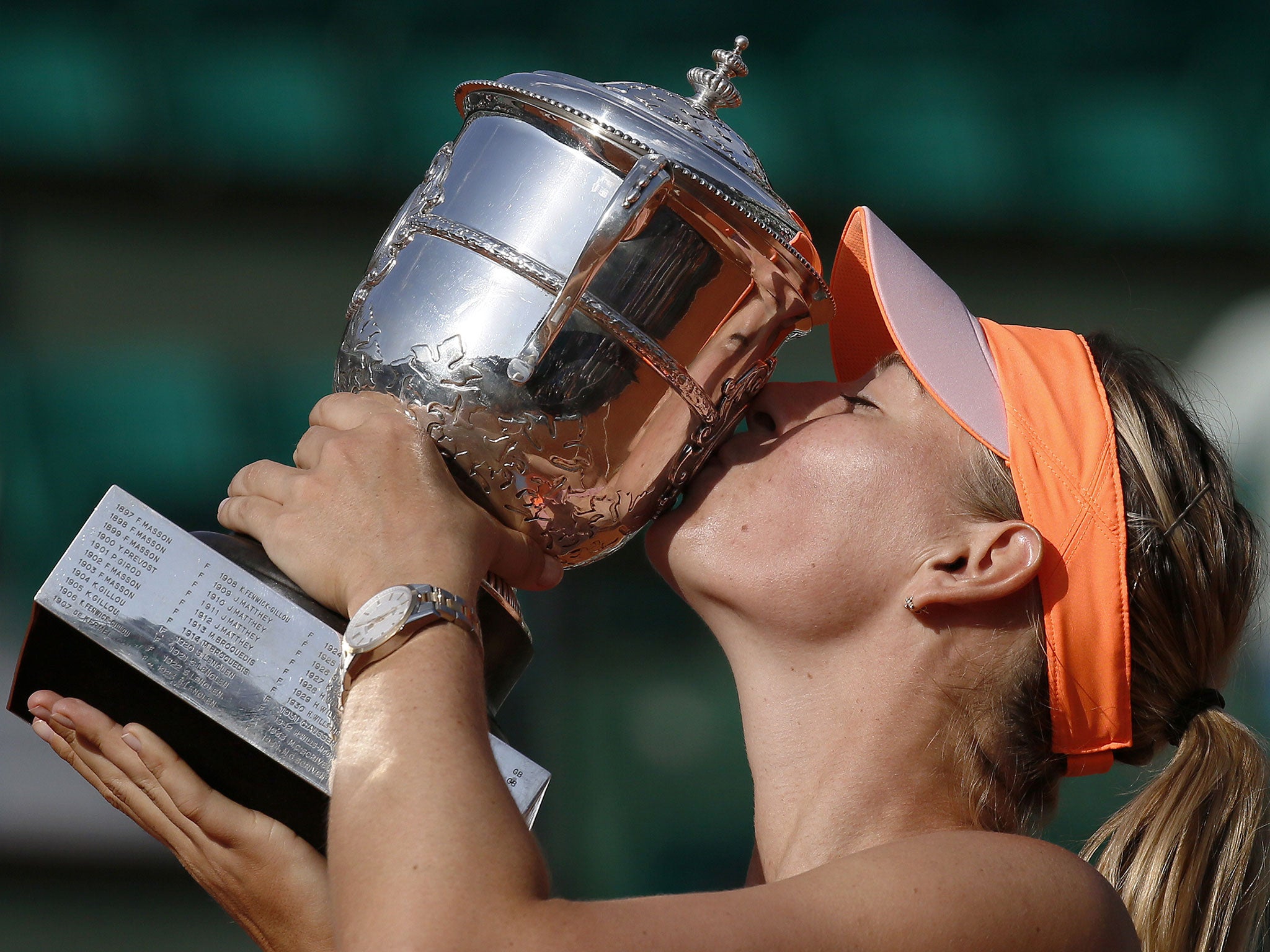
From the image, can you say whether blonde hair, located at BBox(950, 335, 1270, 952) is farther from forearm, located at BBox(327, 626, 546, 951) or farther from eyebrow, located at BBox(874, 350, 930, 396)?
forearm, located at BBox(327, 626, 546, 951)

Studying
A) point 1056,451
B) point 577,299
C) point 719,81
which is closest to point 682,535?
point 577,299

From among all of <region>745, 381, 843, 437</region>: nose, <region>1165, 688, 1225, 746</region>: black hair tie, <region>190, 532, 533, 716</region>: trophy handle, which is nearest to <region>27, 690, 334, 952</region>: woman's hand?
<region>190, 532, 533, 716</region>: trophy handle

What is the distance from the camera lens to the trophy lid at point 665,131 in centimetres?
137

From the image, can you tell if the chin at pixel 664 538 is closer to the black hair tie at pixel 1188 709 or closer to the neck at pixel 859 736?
the neck at pixel 859 736

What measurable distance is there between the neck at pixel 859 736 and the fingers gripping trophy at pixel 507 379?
301mm

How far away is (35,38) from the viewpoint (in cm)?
380

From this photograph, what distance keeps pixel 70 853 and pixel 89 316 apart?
1.61m

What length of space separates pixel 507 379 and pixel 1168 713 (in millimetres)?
1031

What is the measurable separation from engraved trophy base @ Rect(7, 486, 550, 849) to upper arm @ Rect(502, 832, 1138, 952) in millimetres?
259

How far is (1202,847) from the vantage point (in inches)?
65.2

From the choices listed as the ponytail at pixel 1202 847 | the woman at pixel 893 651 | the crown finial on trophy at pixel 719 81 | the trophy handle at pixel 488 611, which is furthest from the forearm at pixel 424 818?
the ponytail at pixel 1202 847

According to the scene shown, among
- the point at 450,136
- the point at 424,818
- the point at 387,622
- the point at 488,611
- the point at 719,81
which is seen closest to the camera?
the point at 424,818

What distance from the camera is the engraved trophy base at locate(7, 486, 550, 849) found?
4.26 feet

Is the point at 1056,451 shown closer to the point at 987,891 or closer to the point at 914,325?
the point at 914,325
